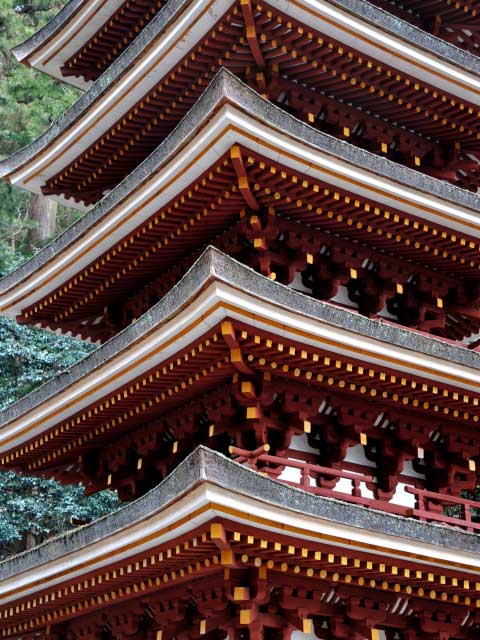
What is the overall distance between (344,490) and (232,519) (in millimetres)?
3033

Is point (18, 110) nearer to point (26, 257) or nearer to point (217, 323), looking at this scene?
point (26, 257)

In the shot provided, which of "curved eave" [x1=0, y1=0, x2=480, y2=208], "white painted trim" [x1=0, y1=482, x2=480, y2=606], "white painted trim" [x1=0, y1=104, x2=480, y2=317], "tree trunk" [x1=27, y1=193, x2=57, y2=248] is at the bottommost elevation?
"white painted trim" [x1=0, y1=482, x2=480, y2=606]

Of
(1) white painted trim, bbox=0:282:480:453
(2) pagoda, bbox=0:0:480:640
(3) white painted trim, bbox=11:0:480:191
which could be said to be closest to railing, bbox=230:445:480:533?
(2) pagoda, bbox=0:0:480:640

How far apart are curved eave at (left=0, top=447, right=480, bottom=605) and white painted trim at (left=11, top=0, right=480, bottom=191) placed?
21.0 feet

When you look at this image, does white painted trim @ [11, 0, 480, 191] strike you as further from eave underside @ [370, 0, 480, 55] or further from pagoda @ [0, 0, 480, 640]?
eave underside @ [370, 0, 480, 55]

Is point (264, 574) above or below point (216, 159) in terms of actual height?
below

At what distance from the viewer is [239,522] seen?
852 centimetres

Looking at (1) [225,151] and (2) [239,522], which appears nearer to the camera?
(2) [239,522]

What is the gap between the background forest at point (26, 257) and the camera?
22.6 m

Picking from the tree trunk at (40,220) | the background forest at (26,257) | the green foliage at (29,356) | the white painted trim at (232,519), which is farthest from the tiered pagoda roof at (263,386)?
the tree trunk at (40,220)

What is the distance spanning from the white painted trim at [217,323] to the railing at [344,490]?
4.71ft

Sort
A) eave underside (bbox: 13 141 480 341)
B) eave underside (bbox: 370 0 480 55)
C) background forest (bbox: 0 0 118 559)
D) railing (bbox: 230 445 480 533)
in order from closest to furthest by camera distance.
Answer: railing (bbox: 230 445 480 533) < eave underside (bbox: 13 141 480 341) < eave underside (bbox: 370 0 480 55) < background forest (bbox: 0 0 118 559)

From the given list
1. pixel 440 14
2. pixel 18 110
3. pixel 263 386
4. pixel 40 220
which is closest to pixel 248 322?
pixel 263 386

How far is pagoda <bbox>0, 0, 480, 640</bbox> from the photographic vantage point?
9.48 metres
